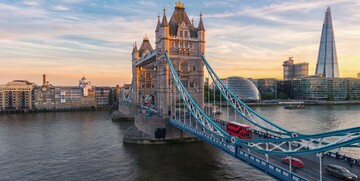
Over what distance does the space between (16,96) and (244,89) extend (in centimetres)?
13264

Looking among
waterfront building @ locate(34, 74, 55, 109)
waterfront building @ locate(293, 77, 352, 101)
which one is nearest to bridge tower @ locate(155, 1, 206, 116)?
waterfront building @ locate(34, 74, 55, 109)

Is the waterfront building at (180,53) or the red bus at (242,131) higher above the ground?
the waterfront building at (180,53)

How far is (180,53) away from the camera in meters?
57.9

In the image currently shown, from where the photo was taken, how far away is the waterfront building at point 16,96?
427ft

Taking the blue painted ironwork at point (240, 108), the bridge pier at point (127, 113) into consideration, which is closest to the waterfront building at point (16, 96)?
the bridge pier at point (127, 113)

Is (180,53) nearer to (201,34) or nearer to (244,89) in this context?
(201,34)

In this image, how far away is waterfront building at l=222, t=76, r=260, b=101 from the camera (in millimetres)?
175875

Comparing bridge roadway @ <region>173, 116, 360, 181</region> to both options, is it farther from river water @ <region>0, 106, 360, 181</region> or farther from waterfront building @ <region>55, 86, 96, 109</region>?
waterfront building @ <region>55, 86, 96, 109</region>

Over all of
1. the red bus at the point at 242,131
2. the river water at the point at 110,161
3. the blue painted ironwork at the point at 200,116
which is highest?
the blue painted ironwork at the point at 200,116

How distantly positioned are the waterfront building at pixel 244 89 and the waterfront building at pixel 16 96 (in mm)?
121783

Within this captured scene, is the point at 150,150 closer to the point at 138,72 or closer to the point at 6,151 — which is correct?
the point at 6,151

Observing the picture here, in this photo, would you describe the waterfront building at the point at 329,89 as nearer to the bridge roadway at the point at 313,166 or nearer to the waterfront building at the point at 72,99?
the waterfront building at the point at 72,99

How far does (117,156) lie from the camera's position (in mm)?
44969

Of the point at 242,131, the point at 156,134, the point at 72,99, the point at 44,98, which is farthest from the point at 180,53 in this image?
the point at 44,98
